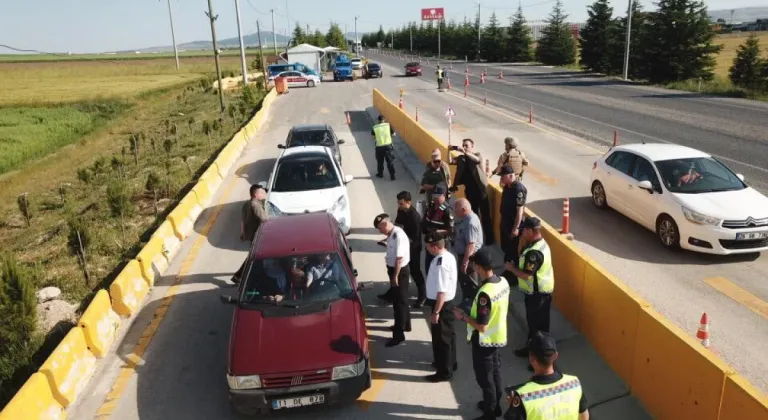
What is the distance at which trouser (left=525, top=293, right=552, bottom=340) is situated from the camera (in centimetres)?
614

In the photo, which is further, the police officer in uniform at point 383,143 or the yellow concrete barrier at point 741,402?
the police officer in uniform at point 383,143

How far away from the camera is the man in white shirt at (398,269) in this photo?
7.11 meters

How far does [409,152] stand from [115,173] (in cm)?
1132

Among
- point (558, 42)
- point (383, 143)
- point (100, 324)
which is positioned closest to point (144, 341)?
point (100, 324)

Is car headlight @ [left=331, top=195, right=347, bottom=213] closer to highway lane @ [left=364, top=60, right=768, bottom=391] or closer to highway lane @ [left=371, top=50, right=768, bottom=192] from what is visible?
highway lane @ [left=364, top=60, right=768, bottom=391]

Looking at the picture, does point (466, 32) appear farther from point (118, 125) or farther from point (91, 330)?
point (91, 330)

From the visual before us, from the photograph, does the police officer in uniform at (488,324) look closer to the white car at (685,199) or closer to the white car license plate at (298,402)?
the white car license plate at (298,402)

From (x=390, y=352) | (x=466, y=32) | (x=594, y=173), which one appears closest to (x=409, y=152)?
(x=594, y=173)

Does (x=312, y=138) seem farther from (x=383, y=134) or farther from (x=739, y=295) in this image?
(x=739, y=295)

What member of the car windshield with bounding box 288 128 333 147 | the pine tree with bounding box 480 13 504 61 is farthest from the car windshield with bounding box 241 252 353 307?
the pine tree with bounding box 480 13 504 61

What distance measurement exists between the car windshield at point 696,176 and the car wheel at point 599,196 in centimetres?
169

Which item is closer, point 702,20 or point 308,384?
point 308,384

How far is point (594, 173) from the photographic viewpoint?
1262 cm

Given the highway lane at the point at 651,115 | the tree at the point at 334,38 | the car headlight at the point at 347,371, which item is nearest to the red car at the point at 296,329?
the car headlight at the point at 347,371
